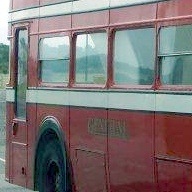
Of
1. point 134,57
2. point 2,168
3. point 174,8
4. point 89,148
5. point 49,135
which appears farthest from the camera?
point 2,168

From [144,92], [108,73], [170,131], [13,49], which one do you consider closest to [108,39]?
[108,73]

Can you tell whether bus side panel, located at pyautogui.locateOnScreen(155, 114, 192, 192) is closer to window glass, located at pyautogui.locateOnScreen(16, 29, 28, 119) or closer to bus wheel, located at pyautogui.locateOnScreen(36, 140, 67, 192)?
bus wheel, located at pyautogui.locateOnScreen(36, 140, 67, 192)

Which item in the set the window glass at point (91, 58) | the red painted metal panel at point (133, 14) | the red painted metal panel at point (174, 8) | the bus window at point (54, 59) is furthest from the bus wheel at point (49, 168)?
the red painted metal panel at point (174, 8)

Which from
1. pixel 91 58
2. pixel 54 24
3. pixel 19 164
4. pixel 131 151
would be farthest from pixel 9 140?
pixel 131 151

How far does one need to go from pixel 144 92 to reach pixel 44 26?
129 inches

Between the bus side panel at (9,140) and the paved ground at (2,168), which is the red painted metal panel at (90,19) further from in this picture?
the paved ground at (2,168)

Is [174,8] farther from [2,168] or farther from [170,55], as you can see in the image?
[2,168]

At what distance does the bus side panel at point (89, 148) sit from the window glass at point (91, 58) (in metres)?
0.39

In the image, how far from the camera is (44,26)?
1238cm

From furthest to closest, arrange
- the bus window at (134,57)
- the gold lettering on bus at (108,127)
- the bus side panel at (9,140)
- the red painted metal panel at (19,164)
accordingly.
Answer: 1. the bus side panel at (9,140)
2. the red painted metal panel at (19,164)
3. the gold lettering on bus at (108,127)
4. the bus window at (134,57)

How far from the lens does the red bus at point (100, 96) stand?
8.96m

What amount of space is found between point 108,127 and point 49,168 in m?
2.40

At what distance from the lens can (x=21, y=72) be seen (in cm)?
1336

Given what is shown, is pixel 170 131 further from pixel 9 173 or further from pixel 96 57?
pixel 9 173
